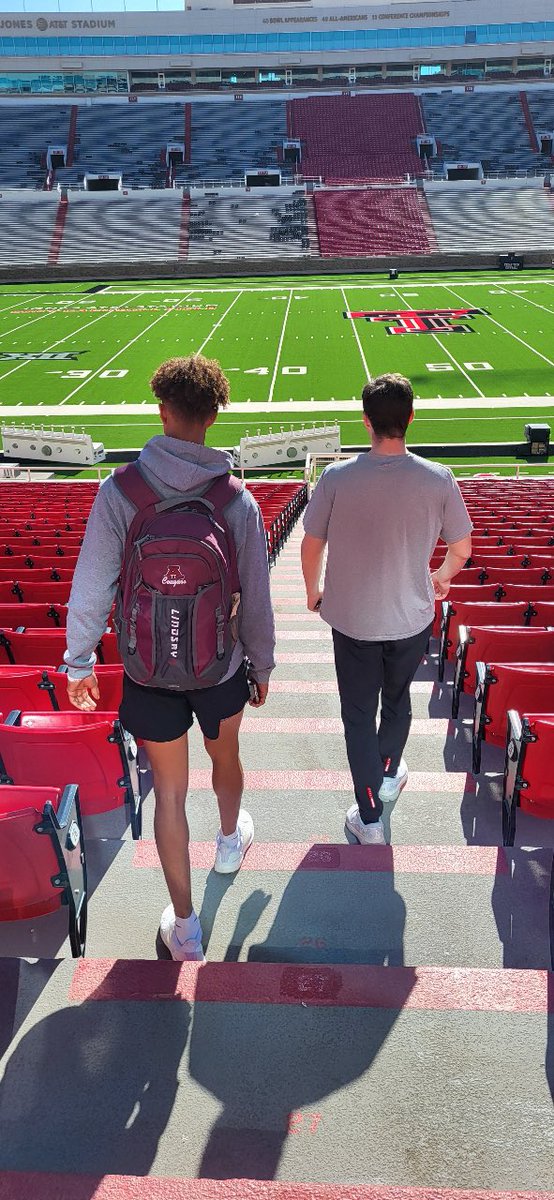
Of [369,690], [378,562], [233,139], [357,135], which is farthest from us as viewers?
[233,139]

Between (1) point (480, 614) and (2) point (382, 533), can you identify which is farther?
(1) point (480, 614)

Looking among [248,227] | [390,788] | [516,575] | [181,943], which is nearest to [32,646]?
[390,788]

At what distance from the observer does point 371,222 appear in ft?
181

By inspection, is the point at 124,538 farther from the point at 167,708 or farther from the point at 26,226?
the point at 26,226

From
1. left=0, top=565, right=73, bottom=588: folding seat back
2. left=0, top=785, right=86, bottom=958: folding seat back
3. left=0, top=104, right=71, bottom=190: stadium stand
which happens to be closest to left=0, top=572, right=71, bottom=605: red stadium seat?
left=0, top=565, right=73, bottom=588: folding seat back

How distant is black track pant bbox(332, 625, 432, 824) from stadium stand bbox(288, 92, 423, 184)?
217 ft

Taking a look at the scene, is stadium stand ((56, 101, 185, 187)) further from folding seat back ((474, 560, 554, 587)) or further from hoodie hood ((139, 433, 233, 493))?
hoodie hood ((139, 433, 233, 493))

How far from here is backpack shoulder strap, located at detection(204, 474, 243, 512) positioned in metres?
2.50

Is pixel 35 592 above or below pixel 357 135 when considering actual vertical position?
below

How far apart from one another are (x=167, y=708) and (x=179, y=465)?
708mm

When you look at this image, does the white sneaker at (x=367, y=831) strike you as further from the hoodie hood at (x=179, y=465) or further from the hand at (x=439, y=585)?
the hoodie hood at (x=179, y=465)

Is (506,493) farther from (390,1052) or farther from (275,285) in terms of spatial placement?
(275,285)

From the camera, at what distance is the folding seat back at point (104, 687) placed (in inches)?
144

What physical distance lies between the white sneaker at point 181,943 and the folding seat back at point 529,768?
3.90ft
